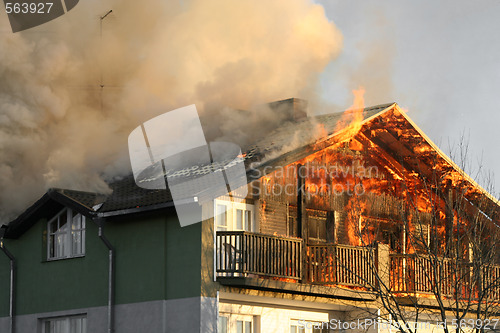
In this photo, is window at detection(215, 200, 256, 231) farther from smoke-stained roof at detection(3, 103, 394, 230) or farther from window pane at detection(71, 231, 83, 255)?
window pane at detection(71, 231, 83, 255)

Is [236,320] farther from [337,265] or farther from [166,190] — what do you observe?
[166,190]

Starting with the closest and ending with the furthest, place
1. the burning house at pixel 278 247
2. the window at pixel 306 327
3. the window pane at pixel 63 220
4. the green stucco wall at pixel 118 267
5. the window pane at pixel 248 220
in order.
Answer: the burning house at pixel 278 247 → the green stucco wall at pixel 118 267 → the window pane at pixel 248 220 → the window at pixel 306 327 → the window pane at pixel 63 220

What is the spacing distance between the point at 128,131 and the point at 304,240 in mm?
7374

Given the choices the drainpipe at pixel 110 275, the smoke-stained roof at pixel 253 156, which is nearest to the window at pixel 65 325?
the drainpipe at pixel 110 275

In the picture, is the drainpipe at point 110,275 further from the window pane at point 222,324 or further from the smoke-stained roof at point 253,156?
the window pane at point 222,324

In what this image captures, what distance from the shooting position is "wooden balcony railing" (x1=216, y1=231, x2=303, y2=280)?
2741cm

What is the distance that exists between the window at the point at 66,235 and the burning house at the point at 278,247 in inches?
1.7

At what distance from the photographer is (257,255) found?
27.6 meters

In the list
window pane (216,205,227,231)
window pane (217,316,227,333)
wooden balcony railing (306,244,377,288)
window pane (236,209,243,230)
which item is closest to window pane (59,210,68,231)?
window pane (216,205,227,231)

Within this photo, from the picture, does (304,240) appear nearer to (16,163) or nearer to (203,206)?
(203,206)

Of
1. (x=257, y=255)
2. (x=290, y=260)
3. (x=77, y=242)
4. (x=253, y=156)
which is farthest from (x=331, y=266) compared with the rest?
(x=77, y=242)

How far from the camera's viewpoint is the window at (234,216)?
94.8 feet

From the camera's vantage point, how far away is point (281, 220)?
1208 inches

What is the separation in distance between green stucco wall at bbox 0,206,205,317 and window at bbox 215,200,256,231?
49.4 inches
